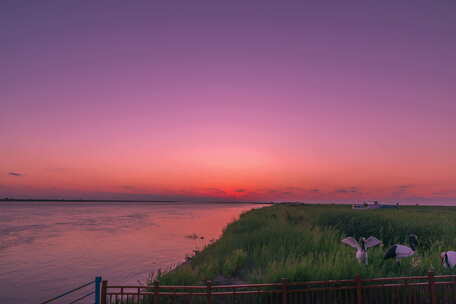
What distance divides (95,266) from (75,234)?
76.3ft

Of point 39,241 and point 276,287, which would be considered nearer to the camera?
point 276,287

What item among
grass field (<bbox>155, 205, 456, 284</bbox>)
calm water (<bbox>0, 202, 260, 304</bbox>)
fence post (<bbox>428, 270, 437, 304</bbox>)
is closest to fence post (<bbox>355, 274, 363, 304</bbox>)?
grass field (<bbox>155, 205, 456, 284</bbox>)

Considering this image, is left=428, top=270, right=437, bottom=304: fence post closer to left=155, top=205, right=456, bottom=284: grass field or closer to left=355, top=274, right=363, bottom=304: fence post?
left=155, top=205, right=456, bottom=284: grass field

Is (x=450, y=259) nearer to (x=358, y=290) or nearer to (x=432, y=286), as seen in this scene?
(x=432, y=286)

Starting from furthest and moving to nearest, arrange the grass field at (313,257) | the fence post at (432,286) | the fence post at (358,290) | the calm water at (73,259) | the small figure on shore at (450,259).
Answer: the calm water at (73,259) → the small figure on shore at (450,259) → the grass field at (313,257) → the fence post at (432,286) → the fence post at (358,290)

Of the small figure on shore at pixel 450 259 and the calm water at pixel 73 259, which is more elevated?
the small figure on shore at pixel 450 259

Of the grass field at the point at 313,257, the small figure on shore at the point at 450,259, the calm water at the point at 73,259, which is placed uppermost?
the small figure on shore at the point at 450,259

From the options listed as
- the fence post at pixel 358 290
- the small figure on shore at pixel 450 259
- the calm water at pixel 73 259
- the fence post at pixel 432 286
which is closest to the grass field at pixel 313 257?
the small figure on shore at pixel 450 259

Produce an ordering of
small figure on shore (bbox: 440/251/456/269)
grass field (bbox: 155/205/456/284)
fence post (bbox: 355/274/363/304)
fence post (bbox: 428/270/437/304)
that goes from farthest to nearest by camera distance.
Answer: small figure on shore (bbox: 440/251/456/269), grass field (bbox: 155/205/456/284), fence post (bbox: 428/270/437/304), fence post (bbox: 355/274/363/304)

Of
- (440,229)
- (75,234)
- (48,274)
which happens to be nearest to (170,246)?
(48,274)

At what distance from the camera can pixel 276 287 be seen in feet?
37.0

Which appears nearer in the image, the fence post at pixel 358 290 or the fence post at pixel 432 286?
the fence post at pixel 358 290

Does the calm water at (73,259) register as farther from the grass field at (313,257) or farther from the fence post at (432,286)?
the fence post at (432,286)

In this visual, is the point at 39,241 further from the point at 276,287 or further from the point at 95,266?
the point at 276,287
